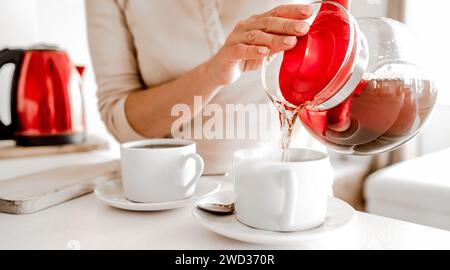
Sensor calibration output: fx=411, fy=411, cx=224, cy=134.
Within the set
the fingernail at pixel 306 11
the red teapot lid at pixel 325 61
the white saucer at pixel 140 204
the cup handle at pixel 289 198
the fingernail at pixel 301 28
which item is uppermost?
the fingernail at pixel 306 11

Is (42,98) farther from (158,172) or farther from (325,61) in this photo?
(325,61)

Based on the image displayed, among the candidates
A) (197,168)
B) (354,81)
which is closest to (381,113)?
(354,81)

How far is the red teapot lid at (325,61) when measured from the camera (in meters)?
0.48

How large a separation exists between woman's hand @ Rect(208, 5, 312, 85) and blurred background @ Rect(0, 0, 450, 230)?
75cm

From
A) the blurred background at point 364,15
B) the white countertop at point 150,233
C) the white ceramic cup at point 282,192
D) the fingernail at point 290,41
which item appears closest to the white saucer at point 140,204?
the white countertop at point 150,233

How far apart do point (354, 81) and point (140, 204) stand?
33 centimetres

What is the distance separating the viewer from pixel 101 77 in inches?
37.9

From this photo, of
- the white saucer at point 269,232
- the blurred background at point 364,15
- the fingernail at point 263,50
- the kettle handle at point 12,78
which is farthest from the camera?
the blurred background at point 364,15

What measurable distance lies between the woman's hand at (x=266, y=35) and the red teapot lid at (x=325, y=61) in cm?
2

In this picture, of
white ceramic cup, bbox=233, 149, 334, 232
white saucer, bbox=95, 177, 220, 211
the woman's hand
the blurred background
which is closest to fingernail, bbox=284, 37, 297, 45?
the woman's hand

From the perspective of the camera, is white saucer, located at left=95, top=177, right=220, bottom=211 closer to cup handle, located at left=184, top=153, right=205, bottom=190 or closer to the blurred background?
cup handle, located at left=184, top=153, right=205, bottom=190

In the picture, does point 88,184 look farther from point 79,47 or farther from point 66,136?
point 79,47

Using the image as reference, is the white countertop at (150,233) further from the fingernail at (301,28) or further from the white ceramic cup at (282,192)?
the fingernail at (301,28)
